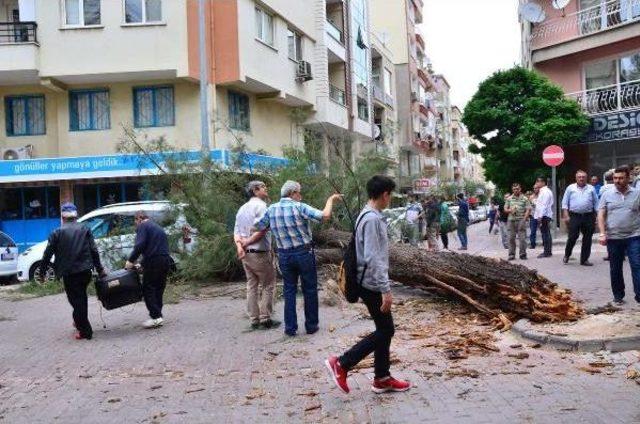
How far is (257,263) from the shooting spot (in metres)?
8.37

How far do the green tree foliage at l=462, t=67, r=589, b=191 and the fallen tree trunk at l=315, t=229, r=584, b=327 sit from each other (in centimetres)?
1385

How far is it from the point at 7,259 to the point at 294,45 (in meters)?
15.3

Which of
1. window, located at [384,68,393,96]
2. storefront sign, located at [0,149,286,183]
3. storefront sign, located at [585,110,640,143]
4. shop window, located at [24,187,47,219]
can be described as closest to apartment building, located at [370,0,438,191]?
window, located at [384,68,393,96]

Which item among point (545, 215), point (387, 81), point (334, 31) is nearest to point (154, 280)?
point (545, 215)

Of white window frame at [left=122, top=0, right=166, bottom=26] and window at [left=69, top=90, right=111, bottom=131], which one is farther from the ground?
white window frame at [left=122, top=0, right=166, bottom=26]

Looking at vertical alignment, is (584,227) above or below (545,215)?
below

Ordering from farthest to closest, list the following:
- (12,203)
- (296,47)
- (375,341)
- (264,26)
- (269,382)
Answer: (296,47) < (264,26) < (12,203) < (269,382) < (375,341)

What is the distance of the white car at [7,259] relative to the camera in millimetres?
16641

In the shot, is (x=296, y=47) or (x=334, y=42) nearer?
(x=296, y=47)

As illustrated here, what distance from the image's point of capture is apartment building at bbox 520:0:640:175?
74.7ft

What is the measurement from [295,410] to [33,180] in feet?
62.5

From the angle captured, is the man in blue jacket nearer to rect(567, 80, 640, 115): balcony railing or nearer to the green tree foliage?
the green tree foliage

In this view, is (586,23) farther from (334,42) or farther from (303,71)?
(334,42)

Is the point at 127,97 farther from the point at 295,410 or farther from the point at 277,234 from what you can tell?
the point at 295,410
